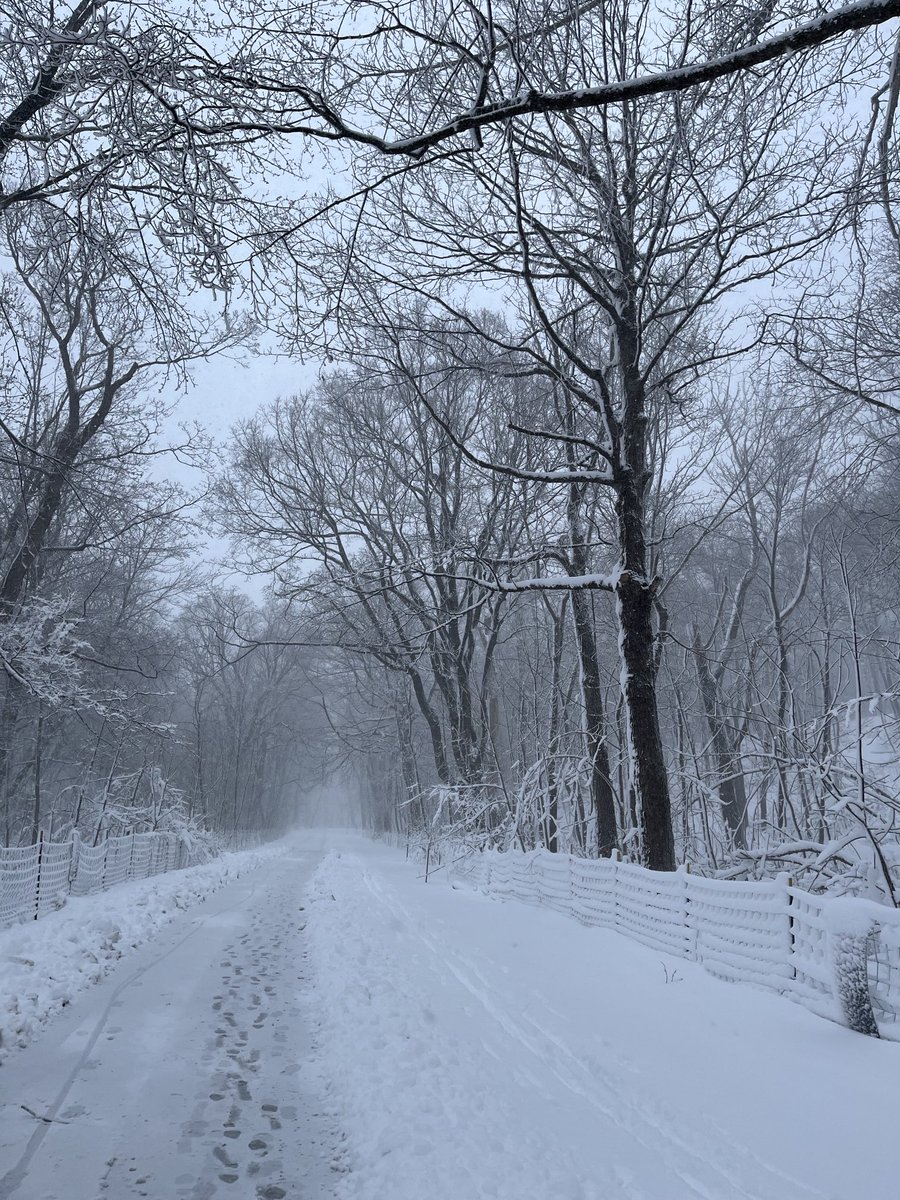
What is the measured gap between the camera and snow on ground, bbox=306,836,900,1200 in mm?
3641

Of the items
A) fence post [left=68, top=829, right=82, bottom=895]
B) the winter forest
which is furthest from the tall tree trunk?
fence post [left=68, top=829, right=82, bottom=895]

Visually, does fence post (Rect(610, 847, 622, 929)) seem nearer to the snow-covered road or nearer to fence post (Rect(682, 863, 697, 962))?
the snow-covered road

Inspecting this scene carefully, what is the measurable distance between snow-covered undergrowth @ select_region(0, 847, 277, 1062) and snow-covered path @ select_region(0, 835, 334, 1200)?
0.69 ft

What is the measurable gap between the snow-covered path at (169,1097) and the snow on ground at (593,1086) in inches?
10.9

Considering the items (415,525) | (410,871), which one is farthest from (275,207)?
(410,871)

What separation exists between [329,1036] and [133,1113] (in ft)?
5.72

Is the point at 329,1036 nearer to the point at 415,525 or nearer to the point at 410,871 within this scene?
the point at 415,525

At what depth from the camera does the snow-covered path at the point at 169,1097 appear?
11.7ft

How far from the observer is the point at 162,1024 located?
609cm

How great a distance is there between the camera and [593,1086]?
4828mm

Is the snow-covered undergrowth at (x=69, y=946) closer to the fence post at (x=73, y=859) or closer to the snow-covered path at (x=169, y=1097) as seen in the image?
the snow-covered path at (x=169, y=1097)

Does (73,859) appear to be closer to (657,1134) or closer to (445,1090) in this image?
(445,1090)

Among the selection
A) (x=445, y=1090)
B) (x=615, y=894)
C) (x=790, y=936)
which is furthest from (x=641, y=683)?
(x=445, y=1090)

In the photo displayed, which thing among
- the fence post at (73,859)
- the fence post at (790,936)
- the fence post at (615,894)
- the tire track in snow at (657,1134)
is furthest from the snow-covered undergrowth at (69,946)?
the fence post at (615,894)
